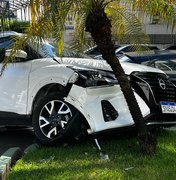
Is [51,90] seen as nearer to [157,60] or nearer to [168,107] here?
[168,107]

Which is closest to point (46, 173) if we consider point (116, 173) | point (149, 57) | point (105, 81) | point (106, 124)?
point (116, 173)

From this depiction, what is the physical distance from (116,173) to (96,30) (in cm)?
165

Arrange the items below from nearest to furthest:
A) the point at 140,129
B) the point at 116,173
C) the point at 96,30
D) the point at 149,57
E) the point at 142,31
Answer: the point at 116,173 < the point at 96,30 < the point at 140,129 < the point at 142,31 < the point at 149,57

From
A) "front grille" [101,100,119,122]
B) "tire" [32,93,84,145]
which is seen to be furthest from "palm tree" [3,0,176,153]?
"tire" [32,93,84,145]

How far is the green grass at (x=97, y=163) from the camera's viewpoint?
4250 millimetres

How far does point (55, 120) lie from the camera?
5.37 metres

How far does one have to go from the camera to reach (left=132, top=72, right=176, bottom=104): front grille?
5582 mm

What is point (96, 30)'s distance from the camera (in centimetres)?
454

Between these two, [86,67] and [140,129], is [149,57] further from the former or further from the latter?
[140,129]

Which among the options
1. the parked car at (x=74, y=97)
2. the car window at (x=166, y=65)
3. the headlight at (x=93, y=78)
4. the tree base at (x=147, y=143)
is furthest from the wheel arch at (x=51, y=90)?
the car window at (x=166, y=65)

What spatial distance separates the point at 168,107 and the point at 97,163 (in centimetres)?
157

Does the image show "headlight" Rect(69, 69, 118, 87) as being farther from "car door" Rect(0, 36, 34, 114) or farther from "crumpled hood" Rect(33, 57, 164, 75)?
"car door" Rect(0, 36, 34, 114)

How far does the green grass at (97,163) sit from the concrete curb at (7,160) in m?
0.09

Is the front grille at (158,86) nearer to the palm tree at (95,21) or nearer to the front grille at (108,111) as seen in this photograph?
the front grille at (108,111)
